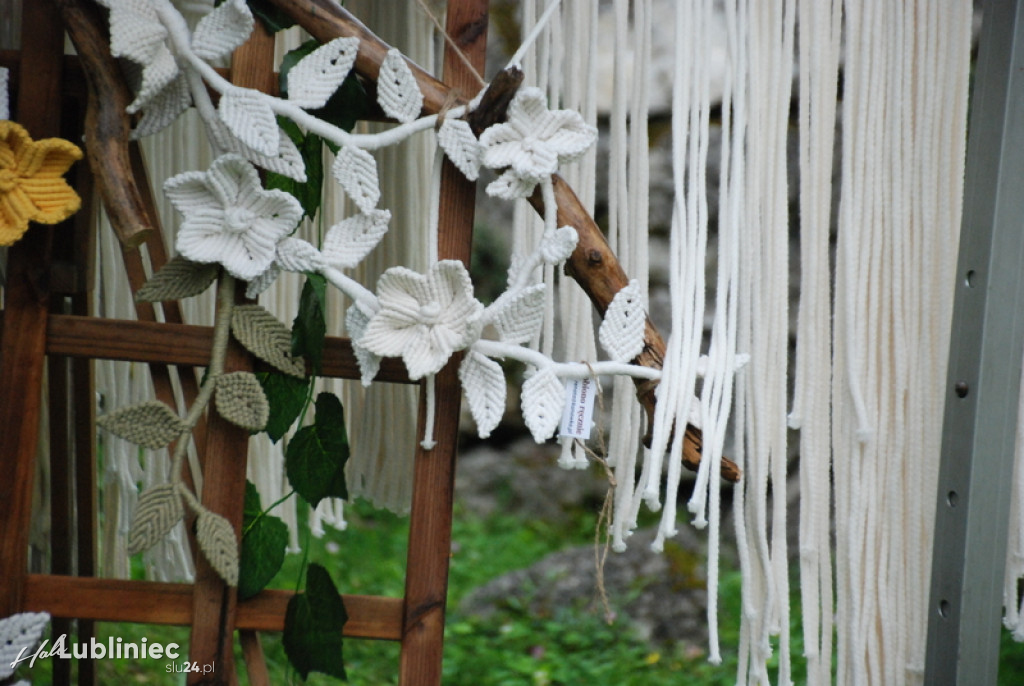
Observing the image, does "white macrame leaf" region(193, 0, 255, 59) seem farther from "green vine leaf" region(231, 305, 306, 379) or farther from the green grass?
Result: the green grass

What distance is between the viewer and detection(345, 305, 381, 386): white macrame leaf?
0.66 metres

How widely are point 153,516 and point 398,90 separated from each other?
39 cm

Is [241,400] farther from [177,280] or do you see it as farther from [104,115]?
[104,115]

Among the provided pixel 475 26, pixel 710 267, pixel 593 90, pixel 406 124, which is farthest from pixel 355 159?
pixel 710 267

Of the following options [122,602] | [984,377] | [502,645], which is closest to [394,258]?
[122,602]

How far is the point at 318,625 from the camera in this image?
0.69 m

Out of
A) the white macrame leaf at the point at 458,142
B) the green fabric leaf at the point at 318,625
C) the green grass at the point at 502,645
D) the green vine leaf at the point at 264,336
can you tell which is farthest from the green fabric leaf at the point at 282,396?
the green grass at the point at 502,645

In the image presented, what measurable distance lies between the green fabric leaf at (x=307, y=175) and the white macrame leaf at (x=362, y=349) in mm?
100

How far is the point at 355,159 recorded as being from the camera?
661 millimetres

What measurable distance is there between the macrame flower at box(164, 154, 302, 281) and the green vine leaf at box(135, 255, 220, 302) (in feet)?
0.09

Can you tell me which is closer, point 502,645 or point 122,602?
point 122,602

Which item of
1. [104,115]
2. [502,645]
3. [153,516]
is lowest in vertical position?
[502,645]

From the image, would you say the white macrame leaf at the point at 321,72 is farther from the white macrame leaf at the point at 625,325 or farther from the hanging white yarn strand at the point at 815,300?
the hanging white yarn strand at the point at 815,300

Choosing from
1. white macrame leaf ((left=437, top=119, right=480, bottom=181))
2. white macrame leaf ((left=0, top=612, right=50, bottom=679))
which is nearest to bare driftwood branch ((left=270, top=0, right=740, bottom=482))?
white macrame leaf ((left=437, top=119, right=480, bottom=181))
